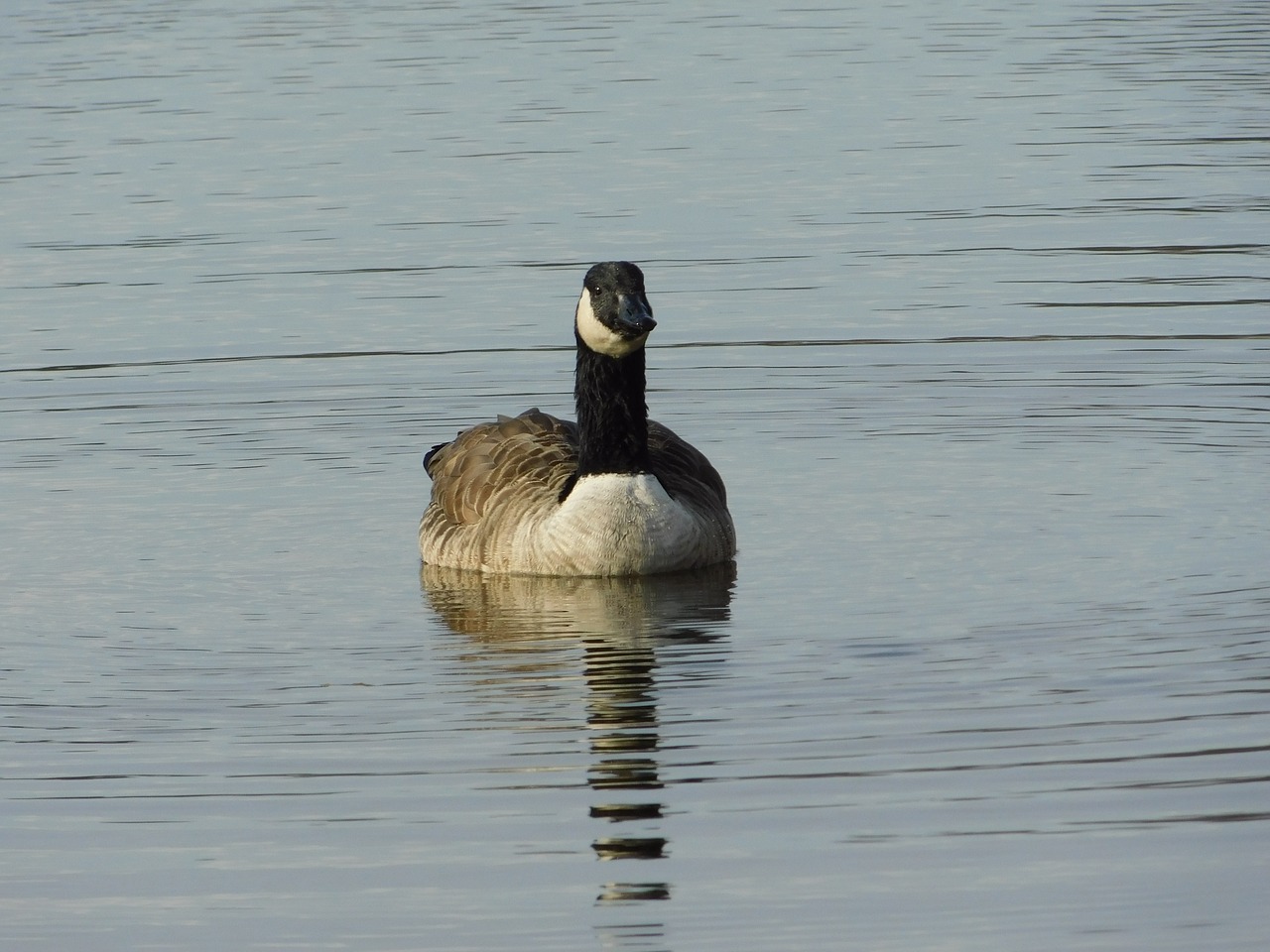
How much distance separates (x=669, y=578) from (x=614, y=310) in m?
1.77

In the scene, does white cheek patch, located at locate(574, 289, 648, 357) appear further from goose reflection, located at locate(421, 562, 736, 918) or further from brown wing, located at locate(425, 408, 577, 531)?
goose reflection, located at locate(421, 562, 736, 918)

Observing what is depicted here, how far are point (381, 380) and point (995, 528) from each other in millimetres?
7038

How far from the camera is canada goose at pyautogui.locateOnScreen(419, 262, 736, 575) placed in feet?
48.7

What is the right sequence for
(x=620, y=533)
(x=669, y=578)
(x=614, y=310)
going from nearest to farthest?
(x=614, y=310) → (x=620, y=533) → (x=669, y=578)

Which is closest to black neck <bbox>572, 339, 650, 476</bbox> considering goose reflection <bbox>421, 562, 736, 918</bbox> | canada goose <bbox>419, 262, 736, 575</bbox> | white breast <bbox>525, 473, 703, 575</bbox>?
canada goose <bbox>419, 262, 736, 575</bbox>

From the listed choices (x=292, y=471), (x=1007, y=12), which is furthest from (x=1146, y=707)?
(x=1007, y=12)

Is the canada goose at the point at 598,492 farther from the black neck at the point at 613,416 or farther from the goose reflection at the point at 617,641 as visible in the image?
the goose reflection at the point at 617,641

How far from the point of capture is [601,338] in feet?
49.4

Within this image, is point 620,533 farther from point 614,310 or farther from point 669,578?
point 614,310

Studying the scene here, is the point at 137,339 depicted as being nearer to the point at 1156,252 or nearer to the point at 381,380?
the point at 381,380

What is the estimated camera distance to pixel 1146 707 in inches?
443

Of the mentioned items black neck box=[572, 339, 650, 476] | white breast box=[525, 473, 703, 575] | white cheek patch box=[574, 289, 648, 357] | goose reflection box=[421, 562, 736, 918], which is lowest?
goose reflection box=[421, 562, 736, 918]

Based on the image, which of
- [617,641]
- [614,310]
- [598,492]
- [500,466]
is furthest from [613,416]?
[617,641]

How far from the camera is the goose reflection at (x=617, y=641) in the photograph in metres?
10.0
